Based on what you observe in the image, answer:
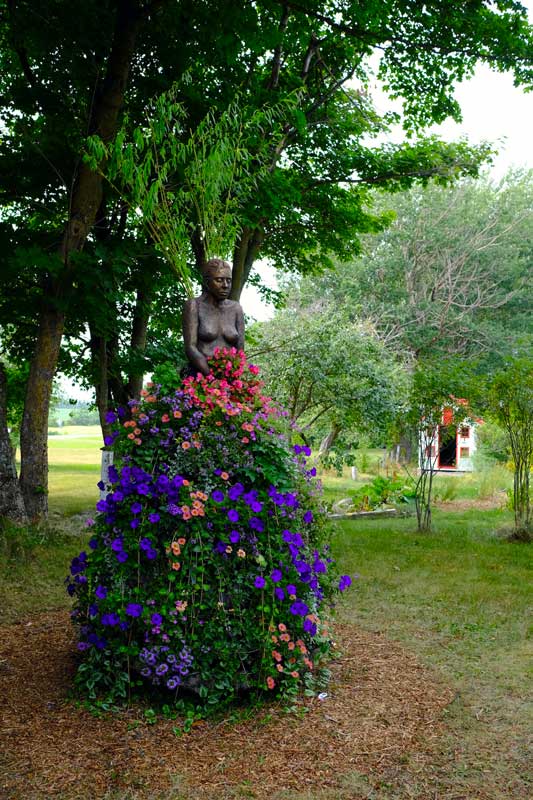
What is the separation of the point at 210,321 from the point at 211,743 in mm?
3039

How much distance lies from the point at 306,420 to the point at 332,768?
14.4 m

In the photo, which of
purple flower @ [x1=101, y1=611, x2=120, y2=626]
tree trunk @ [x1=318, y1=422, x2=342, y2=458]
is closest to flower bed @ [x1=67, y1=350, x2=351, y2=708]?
purple flower @ [x1=101, y1=611, x2=120, y2=626]

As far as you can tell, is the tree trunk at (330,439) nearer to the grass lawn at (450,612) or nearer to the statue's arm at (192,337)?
the grass lawn at (450,612)

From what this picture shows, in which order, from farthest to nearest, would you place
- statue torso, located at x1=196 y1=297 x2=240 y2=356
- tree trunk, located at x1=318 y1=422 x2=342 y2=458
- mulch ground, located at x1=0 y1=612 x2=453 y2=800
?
tree trunk, located at x1=318 y1=422 x2=342 y2=458
statue torso, located at x1=196 y1=297 x2=240 y2=356
mulch ground, located at x1=0 y1=612 x2=453 y2=800

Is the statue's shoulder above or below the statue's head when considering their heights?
below

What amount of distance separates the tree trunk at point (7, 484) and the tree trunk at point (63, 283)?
0.56 meters

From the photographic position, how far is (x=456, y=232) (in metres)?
27.4

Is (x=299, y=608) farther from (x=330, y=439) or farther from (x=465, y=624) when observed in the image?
(x=330, y=439)

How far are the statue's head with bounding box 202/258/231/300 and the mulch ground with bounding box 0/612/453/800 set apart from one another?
287cm

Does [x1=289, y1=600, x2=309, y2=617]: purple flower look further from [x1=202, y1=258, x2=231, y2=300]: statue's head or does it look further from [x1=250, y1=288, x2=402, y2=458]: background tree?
[x1=250, y1=288, x2=402, y2=458]: background tree

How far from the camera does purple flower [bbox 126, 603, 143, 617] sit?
12.5 feet

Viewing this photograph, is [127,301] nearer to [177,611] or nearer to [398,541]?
[398,541]

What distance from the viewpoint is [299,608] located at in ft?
13.4

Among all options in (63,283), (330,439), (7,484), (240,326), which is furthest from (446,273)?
(240,326)
